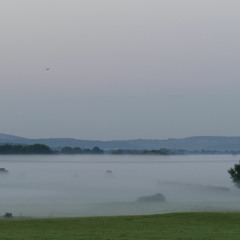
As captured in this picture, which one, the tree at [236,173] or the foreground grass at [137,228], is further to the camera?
the tree at [236,173]

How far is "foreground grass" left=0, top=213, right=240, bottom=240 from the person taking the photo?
24.4m

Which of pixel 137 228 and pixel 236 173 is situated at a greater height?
pixel 236 173

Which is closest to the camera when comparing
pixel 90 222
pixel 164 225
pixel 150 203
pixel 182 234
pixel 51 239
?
pixel 51 239

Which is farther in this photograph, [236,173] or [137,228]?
[236,173]

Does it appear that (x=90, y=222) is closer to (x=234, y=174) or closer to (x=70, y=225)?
(x=70, y=225)

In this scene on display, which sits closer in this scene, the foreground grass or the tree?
the foreground grass

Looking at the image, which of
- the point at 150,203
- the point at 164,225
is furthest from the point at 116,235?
the point at 150,203

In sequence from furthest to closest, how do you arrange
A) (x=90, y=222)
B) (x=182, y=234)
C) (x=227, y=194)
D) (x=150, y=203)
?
(x=227, y=194) < (x=150, y=203) < (x=90, y=222) < (x=182, y=234)

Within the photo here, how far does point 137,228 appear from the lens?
2872 centimetres

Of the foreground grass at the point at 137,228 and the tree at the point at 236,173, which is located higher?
the tree at the point at 236,173

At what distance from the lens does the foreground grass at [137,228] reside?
80.2 ft

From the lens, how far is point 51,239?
2347 centimetres

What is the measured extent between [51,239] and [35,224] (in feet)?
28.2

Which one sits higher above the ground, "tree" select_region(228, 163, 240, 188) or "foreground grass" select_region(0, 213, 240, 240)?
"tree" select_region(228, 163, 240, 188)
